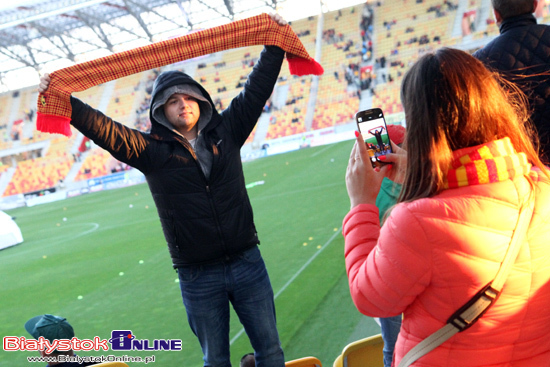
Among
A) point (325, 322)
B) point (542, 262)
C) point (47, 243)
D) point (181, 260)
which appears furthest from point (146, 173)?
point (47, 243)

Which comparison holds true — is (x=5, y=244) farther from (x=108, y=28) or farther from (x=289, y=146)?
(x=108, y=28)

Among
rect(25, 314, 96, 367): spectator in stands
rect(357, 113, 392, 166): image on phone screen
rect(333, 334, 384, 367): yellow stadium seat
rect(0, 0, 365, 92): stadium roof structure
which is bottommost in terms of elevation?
rect(333, 334, 384, 367): yellow stadium seat

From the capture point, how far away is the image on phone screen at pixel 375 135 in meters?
1.64

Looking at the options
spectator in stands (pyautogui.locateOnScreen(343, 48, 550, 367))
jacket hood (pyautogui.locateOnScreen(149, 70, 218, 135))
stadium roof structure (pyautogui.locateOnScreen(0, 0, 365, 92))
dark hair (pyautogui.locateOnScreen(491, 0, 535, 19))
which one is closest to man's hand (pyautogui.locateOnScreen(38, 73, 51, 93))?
jacket hood (pyautogui.locateOnScreen(149, 70, 218, 135))

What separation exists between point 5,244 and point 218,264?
11.4 m

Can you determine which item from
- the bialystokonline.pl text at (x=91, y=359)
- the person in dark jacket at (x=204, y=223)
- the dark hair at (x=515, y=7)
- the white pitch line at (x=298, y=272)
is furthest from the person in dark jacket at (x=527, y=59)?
the white pitch line at (x=298, y=272)

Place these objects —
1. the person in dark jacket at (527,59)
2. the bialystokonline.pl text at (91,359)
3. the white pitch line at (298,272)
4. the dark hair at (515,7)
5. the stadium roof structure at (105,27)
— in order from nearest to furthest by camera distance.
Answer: the person in dark jacket at (527,59) < the dark hair at (515,7) < the bialystokonline.pl text at (91,359) < the white pitch line at (298,272) < the stadium roof structure at (105,27)

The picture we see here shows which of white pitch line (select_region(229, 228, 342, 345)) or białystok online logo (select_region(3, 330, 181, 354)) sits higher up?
białystok online logo (select_region(3, 330, 181, 354))

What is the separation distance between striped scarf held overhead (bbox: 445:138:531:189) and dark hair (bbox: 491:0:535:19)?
58.5 inches

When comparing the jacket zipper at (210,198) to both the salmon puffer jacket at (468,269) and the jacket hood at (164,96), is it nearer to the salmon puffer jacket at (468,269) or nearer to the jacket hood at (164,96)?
the jacket hood at (164,96)

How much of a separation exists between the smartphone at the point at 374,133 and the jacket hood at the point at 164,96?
1096mm

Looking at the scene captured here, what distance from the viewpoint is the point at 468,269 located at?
1.21 meters

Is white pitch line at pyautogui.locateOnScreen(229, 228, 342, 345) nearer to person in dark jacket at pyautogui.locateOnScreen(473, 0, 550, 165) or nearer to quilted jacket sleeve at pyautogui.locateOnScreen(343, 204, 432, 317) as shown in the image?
person in dark jacket at pyautogui.locateOnScreen(473, 0, 550, 165)

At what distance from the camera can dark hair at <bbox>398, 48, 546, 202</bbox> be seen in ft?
4.08
